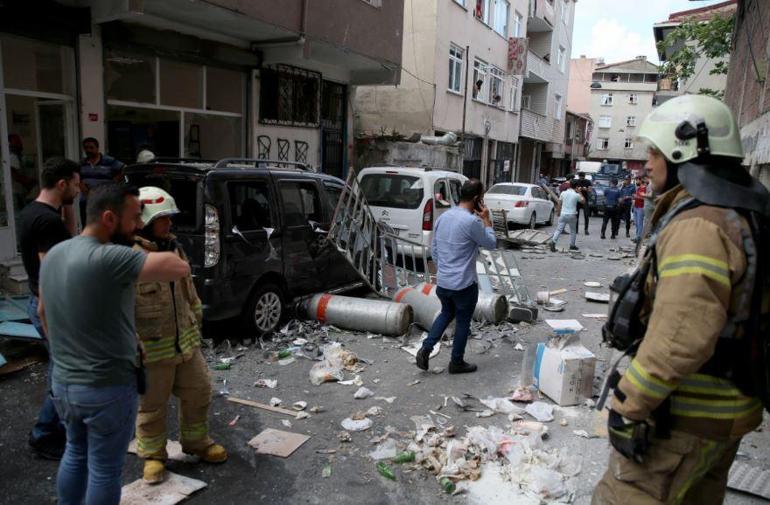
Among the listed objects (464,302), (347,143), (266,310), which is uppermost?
(347,143)

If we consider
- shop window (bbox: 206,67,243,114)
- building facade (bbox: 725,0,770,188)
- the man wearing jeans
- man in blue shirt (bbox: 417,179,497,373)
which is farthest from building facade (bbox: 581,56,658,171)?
the man wearing jeans

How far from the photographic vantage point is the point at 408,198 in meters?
9.73

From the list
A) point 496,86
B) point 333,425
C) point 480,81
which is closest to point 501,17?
point 496,86

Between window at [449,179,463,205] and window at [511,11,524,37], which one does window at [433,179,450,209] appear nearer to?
window at [449,179,463,205]

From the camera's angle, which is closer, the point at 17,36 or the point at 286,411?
the point at 286,411

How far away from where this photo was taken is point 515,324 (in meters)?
6.89

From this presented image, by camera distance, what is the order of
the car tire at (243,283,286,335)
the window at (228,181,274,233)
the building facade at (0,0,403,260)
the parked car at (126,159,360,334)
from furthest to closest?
the building facade at (0,0,403,260) < the car tire at (243,283,286,335) < the window at (228,181,274,233) < the parked car at (126,159,360,334)

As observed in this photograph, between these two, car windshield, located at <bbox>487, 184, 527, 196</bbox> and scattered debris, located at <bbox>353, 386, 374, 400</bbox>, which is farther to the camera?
car windshield, located at <bbox>487, 184, 527, 196</bbox>

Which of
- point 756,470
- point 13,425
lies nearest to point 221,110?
point 13,425

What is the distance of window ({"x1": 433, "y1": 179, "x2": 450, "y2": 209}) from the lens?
9.74 meters

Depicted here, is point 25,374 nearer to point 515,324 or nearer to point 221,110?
point 515,324

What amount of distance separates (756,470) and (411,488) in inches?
87.4

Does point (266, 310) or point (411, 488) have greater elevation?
point (266, 310)

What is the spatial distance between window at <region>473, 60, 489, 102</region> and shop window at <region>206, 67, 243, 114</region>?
12.7 meters
